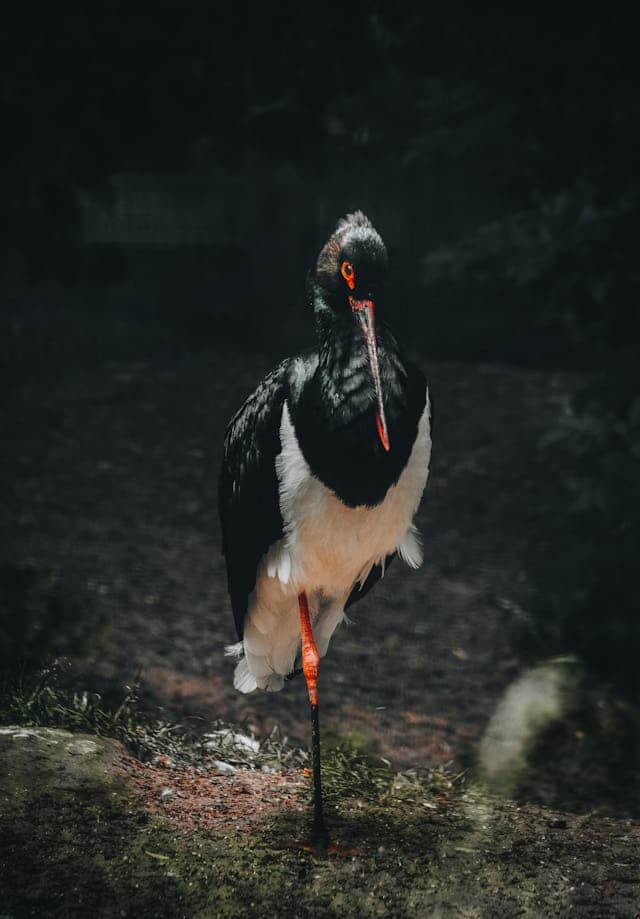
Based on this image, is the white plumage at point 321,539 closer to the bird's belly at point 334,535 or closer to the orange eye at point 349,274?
the bird's belly at point 334,535

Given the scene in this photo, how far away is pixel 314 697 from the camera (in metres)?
3.34

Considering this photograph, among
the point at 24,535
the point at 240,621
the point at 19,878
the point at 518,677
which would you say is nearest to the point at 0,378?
the point at 24,535

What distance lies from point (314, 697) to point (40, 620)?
2.31m

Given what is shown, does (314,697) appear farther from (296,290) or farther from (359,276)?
(296,290)

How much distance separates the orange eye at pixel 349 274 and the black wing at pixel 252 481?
32cm

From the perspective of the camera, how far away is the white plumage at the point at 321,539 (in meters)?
3.16

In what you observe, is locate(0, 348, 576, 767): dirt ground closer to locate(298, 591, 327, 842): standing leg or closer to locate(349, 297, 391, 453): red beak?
locate(298, 591, 327, 842): standing leg

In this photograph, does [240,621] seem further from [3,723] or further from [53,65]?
[53,65]

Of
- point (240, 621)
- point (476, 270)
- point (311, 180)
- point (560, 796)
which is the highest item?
point (311, 180)

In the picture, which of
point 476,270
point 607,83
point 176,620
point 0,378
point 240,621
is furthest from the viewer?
point 0,378

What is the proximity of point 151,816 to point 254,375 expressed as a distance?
6.72 metres

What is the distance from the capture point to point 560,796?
4418mm

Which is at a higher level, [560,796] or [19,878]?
[19,878]

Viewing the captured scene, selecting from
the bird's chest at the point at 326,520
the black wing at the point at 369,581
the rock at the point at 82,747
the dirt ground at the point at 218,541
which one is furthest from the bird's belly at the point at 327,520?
the dirt ground at the point at 218,541
